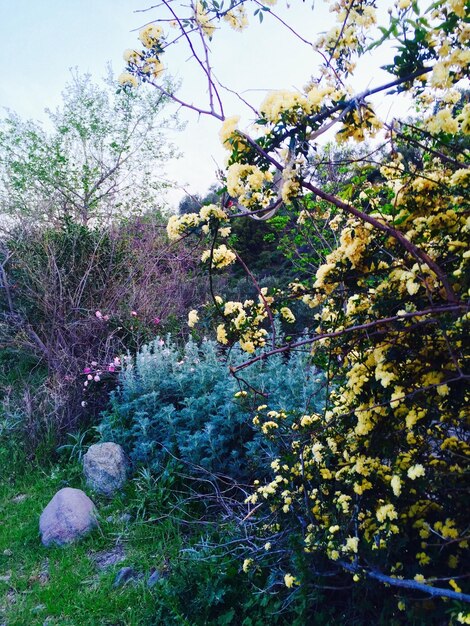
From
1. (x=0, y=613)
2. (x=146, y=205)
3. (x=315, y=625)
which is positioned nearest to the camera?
(x=315, y=625)

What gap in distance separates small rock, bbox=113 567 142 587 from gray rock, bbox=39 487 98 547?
0.61 meters

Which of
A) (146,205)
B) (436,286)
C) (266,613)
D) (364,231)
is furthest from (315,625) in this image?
(146,205)

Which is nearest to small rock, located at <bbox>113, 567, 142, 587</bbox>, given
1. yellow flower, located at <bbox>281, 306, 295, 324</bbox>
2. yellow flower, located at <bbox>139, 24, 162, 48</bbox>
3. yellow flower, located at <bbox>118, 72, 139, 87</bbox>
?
yellow flower, located at <bbox>281, 306, 295, 324</bbox>

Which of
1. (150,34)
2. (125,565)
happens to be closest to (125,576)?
(125,565)

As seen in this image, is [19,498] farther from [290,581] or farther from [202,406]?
[290,581]

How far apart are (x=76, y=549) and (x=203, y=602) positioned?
4.38 feet

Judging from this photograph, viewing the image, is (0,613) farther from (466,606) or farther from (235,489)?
(466,606)

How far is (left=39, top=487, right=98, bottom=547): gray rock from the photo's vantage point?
3.52m

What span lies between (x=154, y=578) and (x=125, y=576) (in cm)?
22

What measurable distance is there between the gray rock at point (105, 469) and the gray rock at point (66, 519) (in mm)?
259

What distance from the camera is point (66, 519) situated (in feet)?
11.7

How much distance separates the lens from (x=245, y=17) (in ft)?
8.43

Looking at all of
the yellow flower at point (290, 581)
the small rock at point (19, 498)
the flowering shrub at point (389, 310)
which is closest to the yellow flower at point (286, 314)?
the flowering shrub at point (389, 310)

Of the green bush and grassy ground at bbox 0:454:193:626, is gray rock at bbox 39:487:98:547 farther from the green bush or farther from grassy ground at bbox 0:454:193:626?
the green bush
